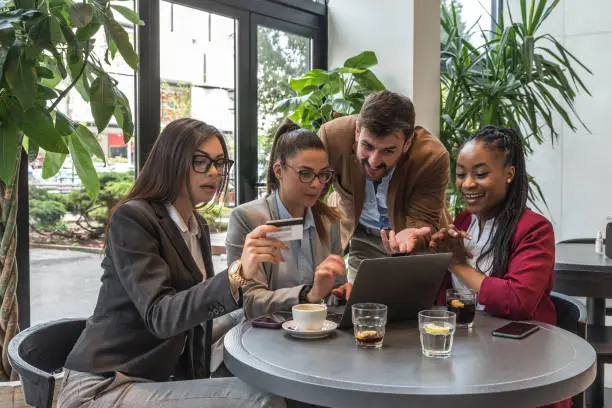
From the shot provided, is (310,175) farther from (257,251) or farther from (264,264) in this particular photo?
(257,251)

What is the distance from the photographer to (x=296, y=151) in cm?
228

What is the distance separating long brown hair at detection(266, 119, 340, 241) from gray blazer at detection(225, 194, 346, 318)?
0.12 ft

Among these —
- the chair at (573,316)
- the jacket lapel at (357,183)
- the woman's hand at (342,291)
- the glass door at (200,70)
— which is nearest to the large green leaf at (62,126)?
the woman's hand at (342,291)

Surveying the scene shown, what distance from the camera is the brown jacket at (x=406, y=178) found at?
2723 millimetres

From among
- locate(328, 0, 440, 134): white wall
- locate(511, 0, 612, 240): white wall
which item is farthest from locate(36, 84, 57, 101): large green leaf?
locate(511, 0, 612, 240): white wall

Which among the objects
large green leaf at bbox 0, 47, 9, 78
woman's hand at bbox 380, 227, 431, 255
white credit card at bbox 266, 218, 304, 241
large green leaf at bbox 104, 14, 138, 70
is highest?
large green leaf at bbox 104, 14, 138, 70

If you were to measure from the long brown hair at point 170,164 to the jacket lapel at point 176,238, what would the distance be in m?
0.04

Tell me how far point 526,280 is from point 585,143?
453 centimetres

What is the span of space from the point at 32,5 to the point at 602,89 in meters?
5.18

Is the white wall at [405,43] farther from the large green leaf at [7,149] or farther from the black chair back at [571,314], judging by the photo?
the large green leaf at [7,149]

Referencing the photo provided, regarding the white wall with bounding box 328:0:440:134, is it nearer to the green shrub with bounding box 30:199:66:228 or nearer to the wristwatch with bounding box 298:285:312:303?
the green shrub with bounding box 30:199:66:228

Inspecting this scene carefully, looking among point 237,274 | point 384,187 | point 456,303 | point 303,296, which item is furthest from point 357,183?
point 237,274

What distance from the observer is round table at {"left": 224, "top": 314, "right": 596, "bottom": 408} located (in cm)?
135

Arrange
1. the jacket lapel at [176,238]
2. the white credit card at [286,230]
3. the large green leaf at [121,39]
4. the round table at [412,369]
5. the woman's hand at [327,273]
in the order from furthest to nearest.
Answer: the large green leaf at [121,39] < the woman's hand at [327,273] < the jacket lapel at [176,238] < the white credit card at [286,230] < the round table at [412,369]
